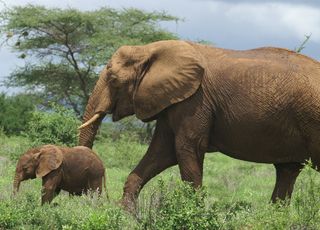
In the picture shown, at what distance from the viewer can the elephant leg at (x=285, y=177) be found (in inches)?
363

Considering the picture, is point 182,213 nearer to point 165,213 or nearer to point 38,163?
point 165,213

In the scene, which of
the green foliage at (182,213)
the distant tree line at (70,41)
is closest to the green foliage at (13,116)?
the distant tree line at (70,41)

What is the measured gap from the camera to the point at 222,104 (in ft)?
28.6

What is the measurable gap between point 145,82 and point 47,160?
1.73 m

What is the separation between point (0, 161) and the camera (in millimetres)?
16578

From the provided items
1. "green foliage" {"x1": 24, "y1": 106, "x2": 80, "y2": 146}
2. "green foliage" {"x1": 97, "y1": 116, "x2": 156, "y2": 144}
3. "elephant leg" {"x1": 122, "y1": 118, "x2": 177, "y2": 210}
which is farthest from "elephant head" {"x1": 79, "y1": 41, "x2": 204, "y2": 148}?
"green foliage" {"x1": 97, "y1": 116, "x2": 156, "y2": 144}

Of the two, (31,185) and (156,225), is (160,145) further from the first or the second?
(31,185)

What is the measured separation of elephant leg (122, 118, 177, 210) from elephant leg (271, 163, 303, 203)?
128 cm

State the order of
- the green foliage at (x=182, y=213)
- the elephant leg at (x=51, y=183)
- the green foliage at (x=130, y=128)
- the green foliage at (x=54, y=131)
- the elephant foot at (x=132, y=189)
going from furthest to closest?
the green foliage at (x=130, y=128) → the green foliage at (x=54, y=131) → the elephant leg at (x=51, y=183) → the elephant foot at (x=132, y=189) → the green foliage at (x=182, y=213)

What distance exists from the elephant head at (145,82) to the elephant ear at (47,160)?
406mm

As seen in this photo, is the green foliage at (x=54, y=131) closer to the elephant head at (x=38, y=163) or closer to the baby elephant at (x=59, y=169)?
the baby elephant at (x=59, y=169)

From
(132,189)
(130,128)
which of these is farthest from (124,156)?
(130,128)

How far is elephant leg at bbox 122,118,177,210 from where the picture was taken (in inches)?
356

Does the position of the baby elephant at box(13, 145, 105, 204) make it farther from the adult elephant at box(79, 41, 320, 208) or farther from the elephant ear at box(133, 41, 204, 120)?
the elephant ear at box(133, 41, 204, 120)
